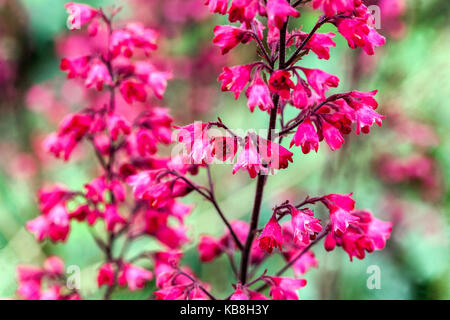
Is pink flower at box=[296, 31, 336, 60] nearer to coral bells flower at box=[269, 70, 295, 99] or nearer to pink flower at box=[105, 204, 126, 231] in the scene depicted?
coral bells flower at box=[269, 70, 295, 99]

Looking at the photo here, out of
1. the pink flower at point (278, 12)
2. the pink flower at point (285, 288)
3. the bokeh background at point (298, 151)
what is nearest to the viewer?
the pink flower at point (278, 12)

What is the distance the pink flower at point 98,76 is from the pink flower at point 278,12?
0.60 meters

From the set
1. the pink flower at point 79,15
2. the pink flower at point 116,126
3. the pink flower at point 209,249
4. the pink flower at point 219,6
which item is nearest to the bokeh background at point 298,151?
the pink flower at point 209,249

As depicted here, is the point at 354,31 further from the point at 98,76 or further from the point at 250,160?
the point at 98,76

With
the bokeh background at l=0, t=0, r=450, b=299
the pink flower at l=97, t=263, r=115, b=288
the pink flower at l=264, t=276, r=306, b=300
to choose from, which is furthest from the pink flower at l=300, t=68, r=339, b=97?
the bokeh background at l=0, t=0, r=450, b=299

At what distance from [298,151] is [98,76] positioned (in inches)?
66.1

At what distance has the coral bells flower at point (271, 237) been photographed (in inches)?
43.9

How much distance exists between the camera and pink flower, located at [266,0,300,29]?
3.13 ft

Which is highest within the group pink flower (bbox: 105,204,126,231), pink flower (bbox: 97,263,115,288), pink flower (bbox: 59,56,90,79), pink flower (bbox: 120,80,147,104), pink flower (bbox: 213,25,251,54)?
pink flower (bbox: 213,25,251,54)

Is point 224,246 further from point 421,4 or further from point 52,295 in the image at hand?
point 421,4

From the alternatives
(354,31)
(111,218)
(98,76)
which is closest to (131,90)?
(98,76)

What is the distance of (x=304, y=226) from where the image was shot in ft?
3.61

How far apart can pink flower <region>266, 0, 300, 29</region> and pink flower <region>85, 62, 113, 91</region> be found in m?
0.60

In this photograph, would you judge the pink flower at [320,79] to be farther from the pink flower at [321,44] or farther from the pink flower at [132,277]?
the pink flower at [132,277]
